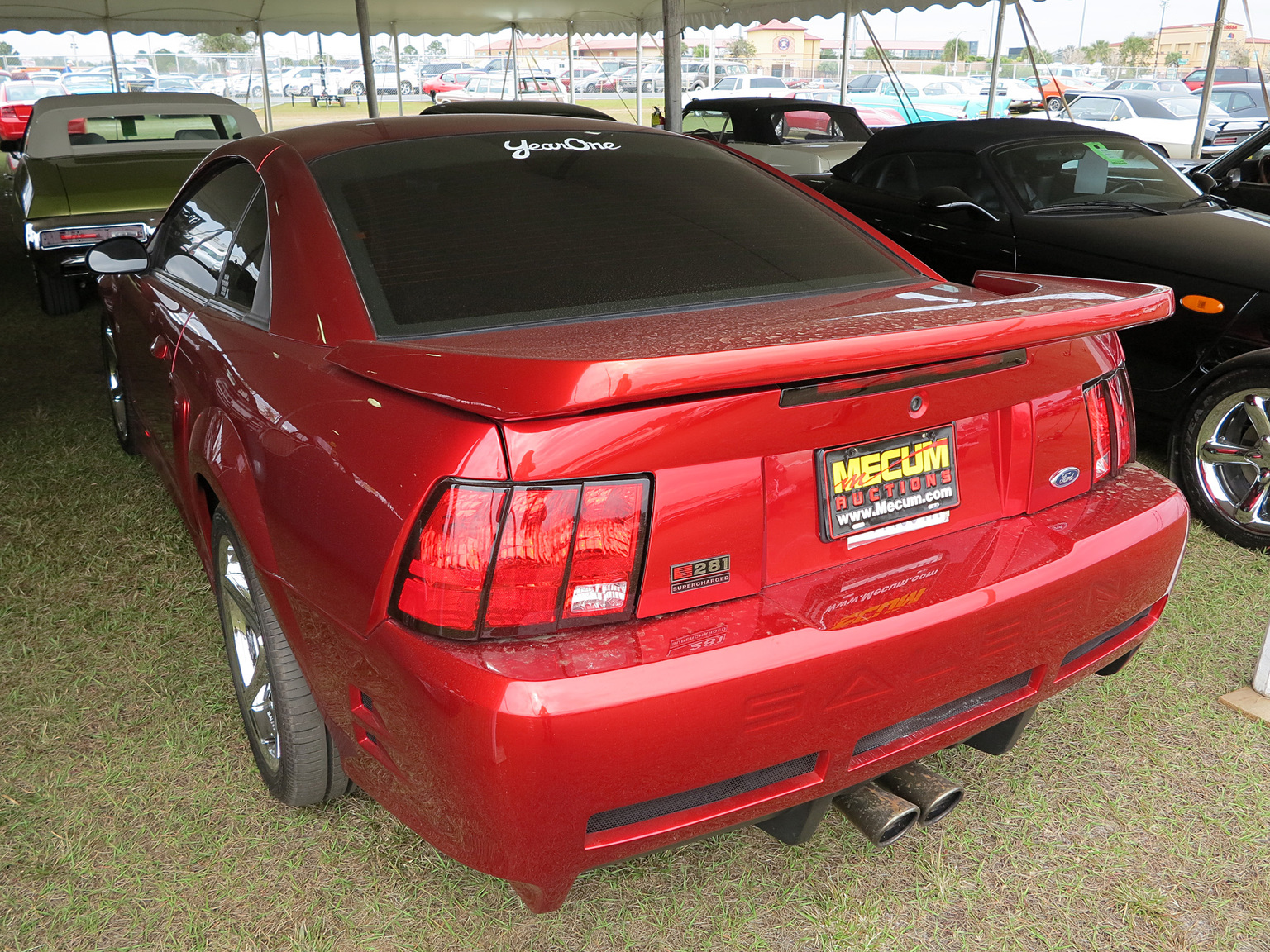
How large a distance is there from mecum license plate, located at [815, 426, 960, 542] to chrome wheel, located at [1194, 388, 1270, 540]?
247 centimetres

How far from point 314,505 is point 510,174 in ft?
3.28

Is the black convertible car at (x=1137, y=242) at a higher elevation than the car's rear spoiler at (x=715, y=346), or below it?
below

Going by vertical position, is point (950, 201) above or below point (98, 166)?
below

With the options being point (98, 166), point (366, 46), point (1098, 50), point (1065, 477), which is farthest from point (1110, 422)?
point (1098, 50)

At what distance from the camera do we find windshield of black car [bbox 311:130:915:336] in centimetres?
188

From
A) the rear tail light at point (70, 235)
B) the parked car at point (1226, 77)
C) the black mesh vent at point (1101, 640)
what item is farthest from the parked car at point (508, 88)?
the black mesh vent at point (1101, 640)

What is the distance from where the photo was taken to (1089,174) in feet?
16.1

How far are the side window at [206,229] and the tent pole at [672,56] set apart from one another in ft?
18.0

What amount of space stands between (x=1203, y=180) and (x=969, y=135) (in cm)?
Result: 134

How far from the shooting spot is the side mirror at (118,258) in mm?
2967

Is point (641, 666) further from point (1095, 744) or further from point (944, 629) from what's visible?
point (1095, 744)

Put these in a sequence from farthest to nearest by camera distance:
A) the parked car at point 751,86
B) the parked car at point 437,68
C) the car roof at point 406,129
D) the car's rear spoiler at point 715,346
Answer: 1. the parked car at point 437,68
2. the parked car at point 751,86
3. the car roof at point 406,129
4. the car's rear spoiler at point 715,346

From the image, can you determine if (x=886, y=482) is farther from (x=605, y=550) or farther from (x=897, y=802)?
(x=897, y=802)

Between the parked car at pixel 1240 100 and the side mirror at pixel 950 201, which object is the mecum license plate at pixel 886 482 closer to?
the side mirror at pixel 950 201
